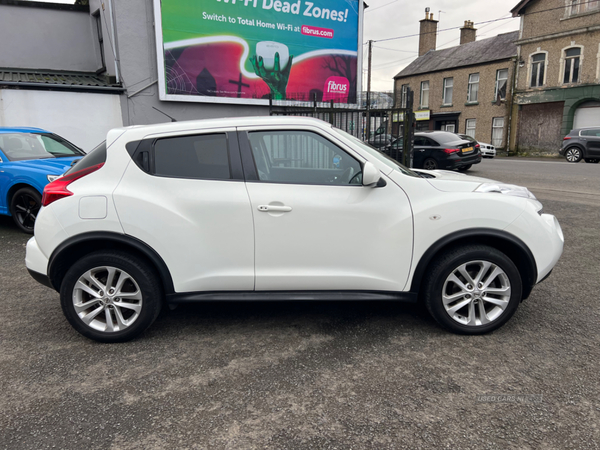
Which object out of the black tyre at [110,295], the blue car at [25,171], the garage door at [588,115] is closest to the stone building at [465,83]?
the garage door at [588,115]

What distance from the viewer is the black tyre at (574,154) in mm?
20172

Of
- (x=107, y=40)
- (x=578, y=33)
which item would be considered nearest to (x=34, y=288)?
(x=107, y=40)

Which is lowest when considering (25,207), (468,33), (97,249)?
(25,207)

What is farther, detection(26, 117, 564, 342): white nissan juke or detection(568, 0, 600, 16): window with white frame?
detection(568, 0, 600, 16): window with white frame

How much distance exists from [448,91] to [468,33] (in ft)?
18.7

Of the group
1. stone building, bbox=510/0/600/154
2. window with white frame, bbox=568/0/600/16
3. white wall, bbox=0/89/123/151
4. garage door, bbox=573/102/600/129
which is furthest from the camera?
garage door, bbox=573/102/600/129

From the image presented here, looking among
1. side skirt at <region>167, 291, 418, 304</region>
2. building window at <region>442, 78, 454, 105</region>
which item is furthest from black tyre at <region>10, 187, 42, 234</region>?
building window at <region>442, 78, 454, 105</region>

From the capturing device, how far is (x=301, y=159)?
356 centimetres

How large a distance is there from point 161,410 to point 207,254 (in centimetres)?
113

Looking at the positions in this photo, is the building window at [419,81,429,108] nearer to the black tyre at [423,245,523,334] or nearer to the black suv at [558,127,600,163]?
the black suv at [558,127,600,163]

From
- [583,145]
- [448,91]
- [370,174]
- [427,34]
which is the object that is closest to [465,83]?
[448,91]

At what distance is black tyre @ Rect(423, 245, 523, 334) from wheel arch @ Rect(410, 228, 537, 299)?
2.6 inches

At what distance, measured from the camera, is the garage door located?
26.3 meters

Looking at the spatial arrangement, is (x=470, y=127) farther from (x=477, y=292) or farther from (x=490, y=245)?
(x=477, y=292)
